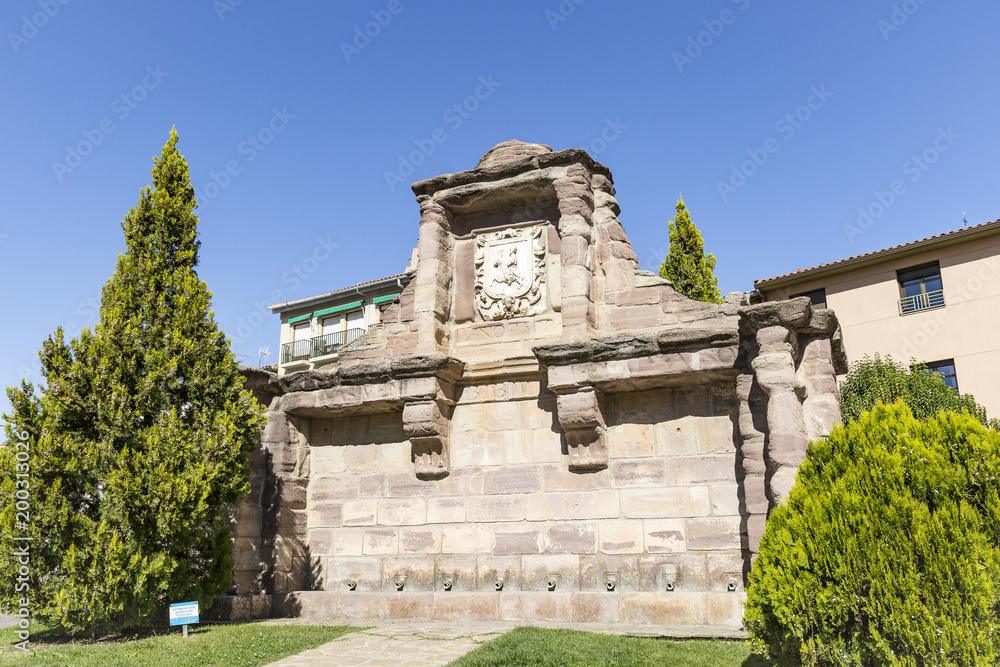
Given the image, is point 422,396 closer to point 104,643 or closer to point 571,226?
point 571,226

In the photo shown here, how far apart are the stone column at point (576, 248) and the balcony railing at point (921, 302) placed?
15.5m

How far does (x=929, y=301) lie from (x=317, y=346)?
22.7 m

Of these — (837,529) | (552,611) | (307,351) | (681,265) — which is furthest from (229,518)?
(307,351)

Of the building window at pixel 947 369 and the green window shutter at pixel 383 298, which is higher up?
the green window shutter at pixel 383 298

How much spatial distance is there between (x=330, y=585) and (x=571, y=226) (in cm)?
553

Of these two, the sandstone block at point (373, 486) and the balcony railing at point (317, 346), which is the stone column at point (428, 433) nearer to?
the sandstone block at point (373, 486)

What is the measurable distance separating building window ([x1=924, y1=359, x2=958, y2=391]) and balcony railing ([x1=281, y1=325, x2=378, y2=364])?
65.7ft

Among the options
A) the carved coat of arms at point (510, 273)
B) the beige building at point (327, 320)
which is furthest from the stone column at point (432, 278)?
the beige building at point (327, 320)

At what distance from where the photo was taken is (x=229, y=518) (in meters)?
9.41

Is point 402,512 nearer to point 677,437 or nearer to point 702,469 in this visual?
point 677,437

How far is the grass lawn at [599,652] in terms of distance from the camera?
5.67m

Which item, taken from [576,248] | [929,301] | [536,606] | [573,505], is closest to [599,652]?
[536,606]

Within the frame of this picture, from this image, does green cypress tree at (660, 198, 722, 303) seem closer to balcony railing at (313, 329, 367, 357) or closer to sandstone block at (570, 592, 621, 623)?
sandstone block at (570, 592, 621, 623)

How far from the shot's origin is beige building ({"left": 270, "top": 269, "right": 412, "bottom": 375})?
30.4m
